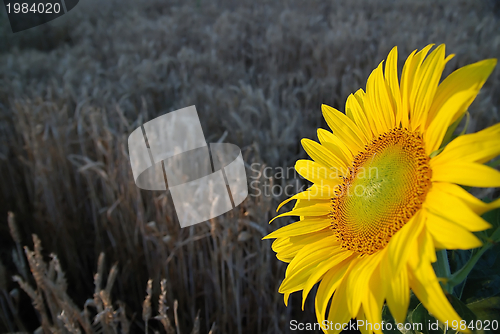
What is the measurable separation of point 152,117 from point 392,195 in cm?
154

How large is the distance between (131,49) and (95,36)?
688 millimetres

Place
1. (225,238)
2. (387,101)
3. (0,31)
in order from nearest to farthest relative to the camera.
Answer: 1. (387,101)
2. (225,238)
3. (0,31)

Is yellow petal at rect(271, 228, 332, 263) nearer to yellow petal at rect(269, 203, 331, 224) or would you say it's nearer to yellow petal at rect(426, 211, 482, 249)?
yellow petal at rect(269, 203, 331, 224)

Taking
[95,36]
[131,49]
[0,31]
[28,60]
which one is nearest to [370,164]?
[131,49]

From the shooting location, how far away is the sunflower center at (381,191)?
41 cm

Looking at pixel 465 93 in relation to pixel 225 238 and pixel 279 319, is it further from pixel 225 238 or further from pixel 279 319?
pixel 279 319

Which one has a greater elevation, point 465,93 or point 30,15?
point 30,15

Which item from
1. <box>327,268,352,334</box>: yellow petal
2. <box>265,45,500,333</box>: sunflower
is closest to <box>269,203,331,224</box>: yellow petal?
<box>265,45,500,333</box>: sunflower

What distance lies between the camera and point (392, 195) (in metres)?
0.43

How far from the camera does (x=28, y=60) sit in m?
2.46

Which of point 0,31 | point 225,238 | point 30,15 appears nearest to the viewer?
point 225,238

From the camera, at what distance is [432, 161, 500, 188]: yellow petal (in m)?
0.31

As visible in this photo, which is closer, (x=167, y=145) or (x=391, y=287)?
(x=391, y=287)

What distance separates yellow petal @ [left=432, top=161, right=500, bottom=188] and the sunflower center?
35 millimetres
